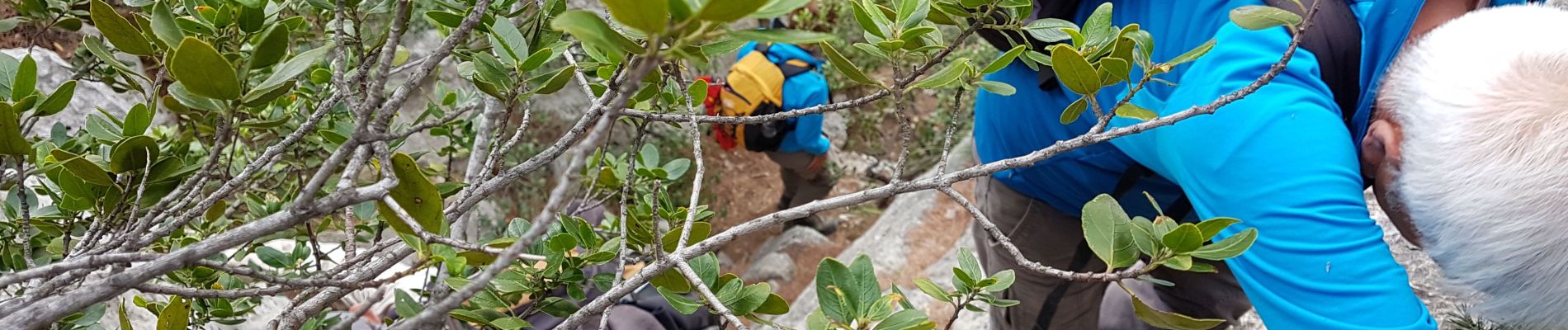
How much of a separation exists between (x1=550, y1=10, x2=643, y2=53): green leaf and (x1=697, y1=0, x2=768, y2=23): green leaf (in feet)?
0.25

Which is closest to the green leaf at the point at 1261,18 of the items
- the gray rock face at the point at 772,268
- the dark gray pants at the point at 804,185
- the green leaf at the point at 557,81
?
the green leaf at the point at 557,81

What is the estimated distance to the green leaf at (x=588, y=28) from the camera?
0.44 metres

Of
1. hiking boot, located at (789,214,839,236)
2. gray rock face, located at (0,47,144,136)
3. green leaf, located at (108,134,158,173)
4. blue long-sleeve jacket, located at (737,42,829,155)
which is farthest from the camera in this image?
hiking boot, located at (789,214,839,236)

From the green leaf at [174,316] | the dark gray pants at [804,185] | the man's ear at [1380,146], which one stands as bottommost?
the dark gray pants at [804,185]

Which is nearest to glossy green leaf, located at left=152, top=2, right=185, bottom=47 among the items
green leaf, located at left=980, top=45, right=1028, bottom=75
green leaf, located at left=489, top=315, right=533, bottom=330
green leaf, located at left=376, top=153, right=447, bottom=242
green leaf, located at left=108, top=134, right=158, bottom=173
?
green leaf, located at left=108, top=134, right=158, bottom=173

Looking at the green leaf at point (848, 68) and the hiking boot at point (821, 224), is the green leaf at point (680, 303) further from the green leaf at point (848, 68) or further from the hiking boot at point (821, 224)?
the hiking boot at point (821, 224)

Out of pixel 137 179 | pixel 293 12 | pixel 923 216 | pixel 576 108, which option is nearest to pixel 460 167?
pixel 576 108

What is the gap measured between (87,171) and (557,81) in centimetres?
40

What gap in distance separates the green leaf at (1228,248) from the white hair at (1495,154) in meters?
0.45

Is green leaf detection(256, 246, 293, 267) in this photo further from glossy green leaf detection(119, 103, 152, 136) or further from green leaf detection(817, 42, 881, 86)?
green leaf detection(817, 42, 881, 86)

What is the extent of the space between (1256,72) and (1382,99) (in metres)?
0.25

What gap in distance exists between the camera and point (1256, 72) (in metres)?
1.08

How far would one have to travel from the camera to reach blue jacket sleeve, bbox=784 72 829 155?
11.8ft

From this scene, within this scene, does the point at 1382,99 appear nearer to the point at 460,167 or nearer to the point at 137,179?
the point at 137,179
